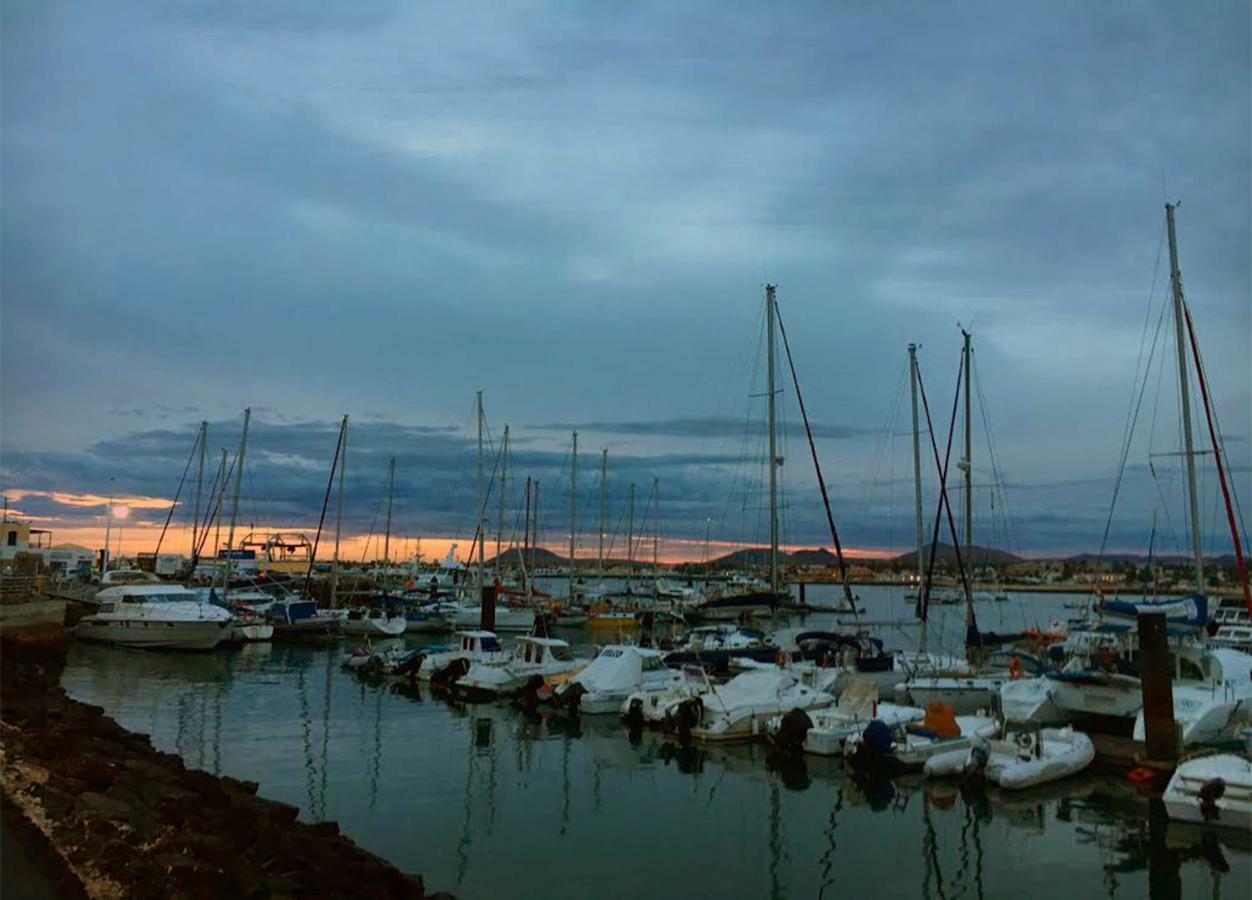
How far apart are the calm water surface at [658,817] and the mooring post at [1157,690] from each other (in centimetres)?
128

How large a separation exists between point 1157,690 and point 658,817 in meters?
11.9

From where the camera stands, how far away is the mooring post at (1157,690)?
20750 millimetres

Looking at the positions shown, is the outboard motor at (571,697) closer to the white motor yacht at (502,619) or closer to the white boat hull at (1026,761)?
the white boat hull at (1026,761)

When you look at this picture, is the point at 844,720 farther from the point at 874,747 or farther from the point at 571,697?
the point at 571,697

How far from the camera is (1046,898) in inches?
578

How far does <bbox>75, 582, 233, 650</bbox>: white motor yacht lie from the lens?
48.9m

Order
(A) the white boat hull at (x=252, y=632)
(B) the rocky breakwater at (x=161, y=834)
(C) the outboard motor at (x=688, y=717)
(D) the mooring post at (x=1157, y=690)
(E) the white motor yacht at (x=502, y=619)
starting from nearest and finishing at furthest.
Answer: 1. (B) the rocky breakwater at (x=161, y=834)
2. (D) the mooring post at (x=1157, y=690)
3. (C) the outboard motor at (x=688, y=717)
4. (A) the white boat hull at (x=252, y=632)
5. (E) the white motor yacht at (x=502, y=619)

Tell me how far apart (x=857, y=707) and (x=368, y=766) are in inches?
516

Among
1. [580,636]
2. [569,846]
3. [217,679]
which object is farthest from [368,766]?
[580,636]

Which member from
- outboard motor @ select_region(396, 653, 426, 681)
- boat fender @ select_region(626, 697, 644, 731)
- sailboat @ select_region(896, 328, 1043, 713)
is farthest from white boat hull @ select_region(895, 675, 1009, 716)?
outboard motor @ select_region(396, 653, 426, 681)

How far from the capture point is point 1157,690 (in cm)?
2067

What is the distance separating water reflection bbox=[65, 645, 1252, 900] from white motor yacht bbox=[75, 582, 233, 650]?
20.5 meters

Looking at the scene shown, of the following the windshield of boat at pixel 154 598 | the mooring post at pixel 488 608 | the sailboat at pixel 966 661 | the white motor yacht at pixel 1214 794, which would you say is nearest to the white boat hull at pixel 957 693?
the sailboat at pixel 966 661

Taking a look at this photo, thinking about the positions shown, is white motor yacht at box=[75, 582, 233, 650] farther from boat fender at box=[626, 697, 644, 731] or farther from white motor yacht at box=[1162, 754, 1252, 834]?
white motor yacht at box=[1162, 754, 1252, 834]
